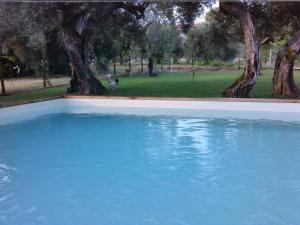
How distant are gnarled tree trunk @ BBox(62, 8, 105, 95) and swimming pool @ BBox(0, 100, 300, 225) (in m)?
4.15

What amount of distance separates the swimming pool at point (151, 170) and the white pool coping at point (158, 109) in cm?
11

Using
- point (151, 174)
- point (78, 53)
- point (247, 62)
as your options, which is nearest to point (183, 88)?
point (247, 62)

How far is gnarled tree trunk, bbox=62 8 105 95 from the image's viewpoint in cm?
1417

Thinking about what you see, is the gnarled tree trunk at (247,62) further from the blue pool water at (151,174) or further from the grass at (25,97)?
the grass at (25,97)

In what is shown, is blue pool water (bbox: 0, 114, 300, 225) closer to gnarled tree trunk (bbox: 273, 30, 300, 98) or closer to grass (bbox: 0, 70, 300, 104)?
gnarled tree trunk (bbox: 273, 30, 300, 98)

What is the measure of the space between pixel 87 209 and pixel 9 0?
28.2ft

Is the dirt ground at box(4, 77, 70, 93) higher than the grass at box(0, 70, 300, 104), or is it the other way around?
the dirt ground at box(4, 77, 70, 93)

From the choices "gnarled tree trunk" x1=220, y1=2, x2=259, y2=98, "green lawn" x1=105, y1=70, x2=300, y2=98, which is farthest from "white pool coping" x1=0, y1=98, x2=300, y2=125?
"green lawn" x1=105, y1=70, x2=300, y2=98

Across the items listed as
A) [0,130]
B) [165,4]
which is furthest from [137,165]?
[165,4]

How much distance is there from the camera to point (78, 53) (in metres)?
14.3

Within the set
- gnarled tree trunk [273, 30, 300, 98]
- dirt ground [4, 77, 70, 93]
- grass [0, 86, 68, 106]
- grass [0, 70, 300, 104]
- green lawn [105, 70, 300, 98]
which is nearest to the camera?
gnarled tree trunk [273, 30, 300, 98]

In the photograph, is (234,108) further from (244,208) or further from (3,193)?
(3,193)

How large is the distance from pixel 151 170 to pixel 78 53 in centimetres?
924

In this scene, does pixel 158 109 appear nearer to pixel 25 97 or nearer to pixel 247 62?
pixel 247 62
